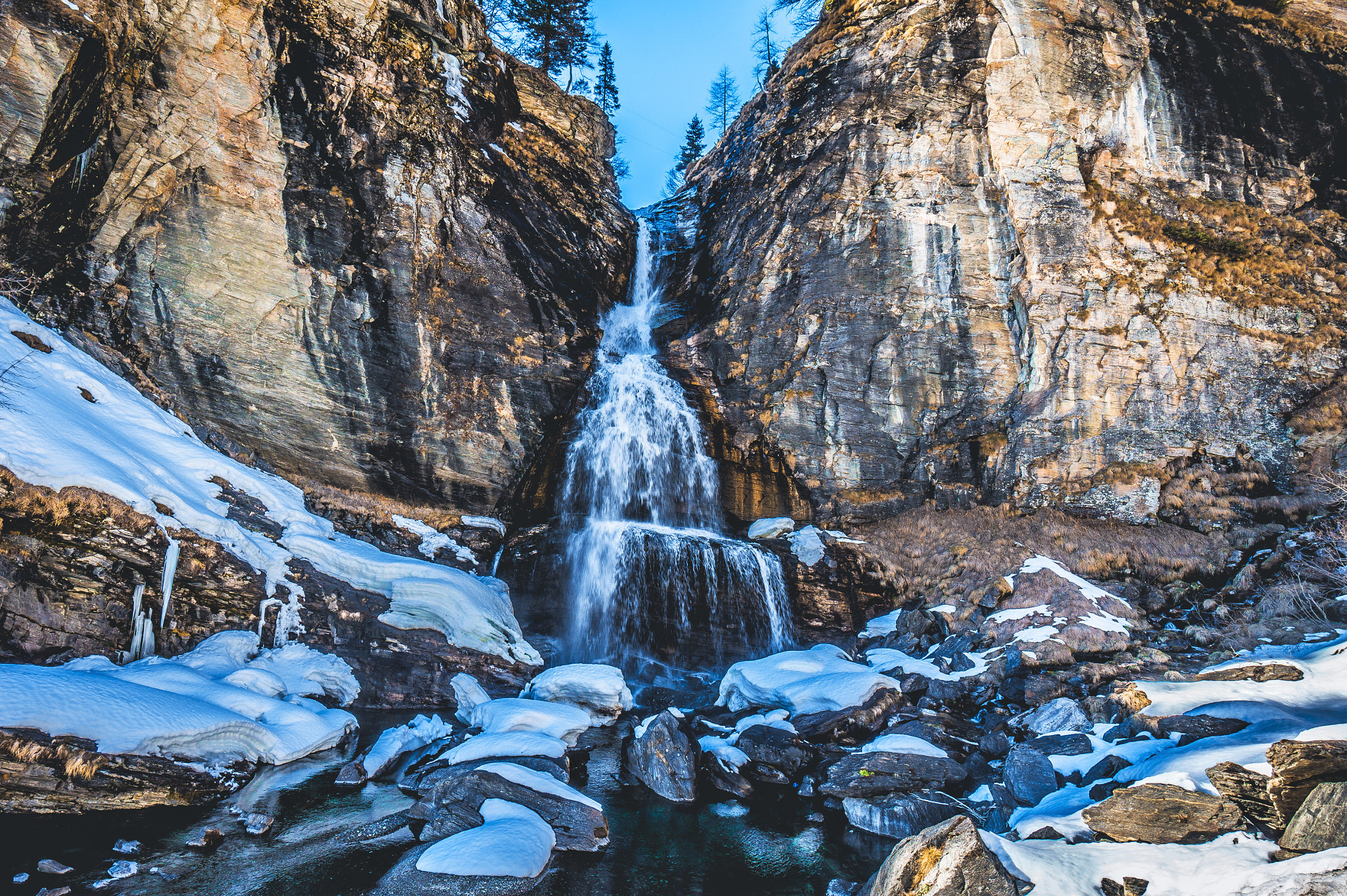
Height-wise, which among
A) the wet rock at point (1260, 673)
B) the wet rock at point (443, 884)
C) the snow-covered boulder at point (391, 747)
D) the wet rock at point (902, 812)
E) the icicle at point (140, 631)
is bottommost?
the wet rock at point (902, 812)

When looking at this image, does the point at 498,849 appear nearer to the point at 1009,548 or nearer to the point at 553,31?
the point at 1009,548

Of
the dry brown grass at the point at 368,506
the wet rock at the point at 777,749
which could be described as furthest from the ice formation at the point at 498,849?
the dry brown grass at the point at 368,506

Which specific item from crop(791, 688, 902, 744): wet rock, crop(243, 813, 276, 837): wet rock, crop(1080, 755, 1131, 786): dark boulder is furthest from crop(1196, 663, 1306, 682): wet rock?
crop(243, 813, 276, 837): wet rock

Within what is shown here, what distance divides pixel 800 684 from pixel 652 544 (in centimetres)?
615

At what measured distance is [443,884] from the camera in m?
5.75

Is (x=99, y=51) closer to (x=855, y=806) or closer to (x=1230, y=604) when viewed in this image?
(x=855, y=806)

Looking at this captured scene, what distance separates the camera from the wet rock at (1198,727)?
281 inches

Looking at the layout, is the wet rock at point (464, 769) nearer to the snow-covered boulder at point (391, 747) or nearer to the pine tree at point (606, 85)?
the snow-covered boulder at point (391, 747)

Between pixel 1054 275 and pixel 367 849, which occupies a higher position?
pixel 1054 275

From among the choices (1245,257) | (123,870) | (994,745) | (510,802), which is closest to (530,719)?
(510,802)

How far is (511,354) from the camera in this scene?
18.7 metres

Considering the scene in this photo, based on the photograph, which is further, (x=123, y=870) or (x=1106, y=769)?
(x=1106, y=769)

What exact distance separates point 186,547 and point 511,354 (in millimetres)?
9966

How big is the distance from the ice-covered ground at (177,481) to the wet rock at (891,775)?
285 inches
